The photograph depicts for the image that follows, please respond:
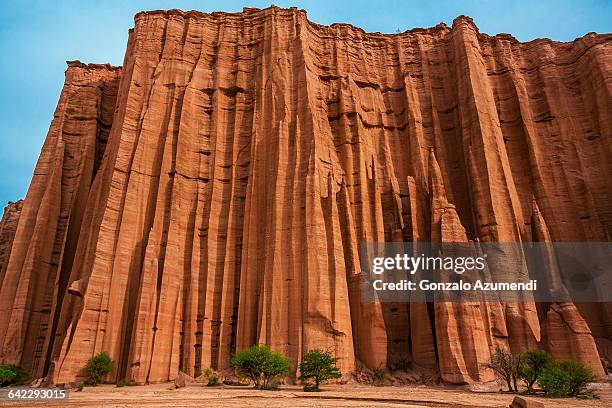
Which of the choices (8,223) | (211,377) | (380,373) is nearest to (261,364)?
(211,377)

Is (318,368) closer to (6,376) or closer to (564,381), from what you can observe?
(564,381)

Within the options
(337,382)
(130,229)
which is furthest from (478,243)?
(130,229)

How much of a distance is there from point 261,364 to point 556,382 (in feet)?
42.8

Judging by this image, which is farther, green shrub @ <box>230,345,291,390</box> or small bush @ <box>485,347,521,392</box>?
green shrub @ <box>230,345,291,390</box>

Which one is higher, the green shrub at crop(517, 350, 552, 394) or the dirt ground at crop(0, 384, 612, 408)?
the green shrub at crop(517, 350, 552, 394)

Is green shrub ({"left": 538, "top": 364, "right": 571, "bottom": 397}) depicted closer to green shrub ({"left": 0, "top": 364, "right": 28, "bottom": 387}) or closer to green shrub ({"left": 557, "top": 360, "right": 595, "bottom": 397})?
green shrub ({"left": 557, "top": 360, "right": 595, "bottom": 397})

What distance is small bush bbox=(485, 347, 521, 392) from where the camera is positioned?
22.3m

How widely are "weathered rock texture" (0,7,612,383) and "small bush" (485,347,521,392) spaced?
808mm

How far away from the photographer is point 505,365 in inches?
893

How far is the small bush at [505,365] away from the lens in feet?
73.3

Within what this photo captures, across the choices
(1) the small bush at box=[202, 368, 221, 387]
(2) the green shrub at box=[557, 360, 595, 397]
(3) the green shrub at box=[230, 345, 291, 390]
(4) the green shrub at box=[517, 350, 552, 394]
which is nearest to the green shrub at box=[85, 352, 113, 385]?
(1) the small bush at box=[202, 368, 221, 387]

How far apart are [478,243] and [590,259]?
9089 millimetres

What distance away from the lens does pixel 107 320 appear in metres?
26.9

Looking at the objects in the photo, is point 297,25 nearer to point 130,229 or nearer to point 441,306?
point 130,229
